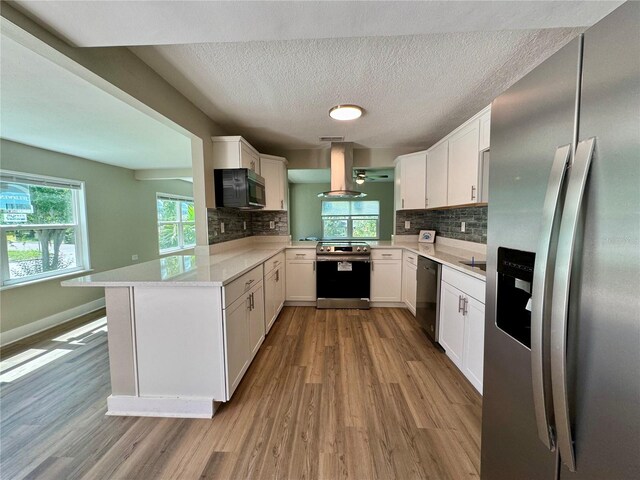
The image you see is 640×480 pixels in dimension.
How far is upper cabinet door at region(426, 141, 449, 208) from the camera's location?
9.30 ft

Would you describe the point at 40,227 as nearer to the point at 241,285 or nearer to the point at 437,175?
the point at 241,285

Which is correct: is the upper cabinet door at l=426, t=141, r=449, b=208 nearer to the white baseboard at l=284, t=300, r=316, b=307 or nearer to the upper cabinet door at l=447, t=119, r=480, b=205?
the upper cabinet door at l=447, t=119, r=480, b=205

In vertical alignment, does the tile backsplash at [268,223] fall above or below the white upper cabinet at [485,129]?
below

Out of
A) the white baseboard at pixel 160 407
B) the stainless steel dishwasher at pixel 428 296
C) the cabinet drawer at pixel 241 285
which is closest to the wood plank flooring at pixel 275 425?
the white baseboard at pixel 160 407

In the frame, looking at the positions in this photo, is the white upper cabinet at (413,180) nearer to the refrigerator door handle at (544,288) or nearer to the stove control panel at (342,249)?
the stove control panel at (342,249)

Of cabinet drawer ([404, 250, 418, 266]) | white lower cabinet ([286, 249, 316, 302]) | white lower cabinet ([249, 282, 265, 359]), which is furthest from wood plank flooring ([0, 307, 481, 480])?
white lower cabinet ([286, 249, 316, 302])

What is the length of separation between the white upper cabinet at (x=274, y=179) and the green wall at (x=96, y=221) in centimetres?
273

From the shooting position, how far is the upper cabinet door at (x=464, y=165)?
7.28 feet

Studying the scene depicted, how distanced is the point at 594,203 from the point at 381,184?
7084mm

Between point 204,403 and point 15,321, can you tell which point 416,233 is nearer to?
point 204,403

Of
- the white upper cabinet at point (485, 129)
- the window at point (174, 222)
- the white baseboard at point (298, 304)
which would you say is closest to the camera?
the white upper cabinet at point (485, 129)

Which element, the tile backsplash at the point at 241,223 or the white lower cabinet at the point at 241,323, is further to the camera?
the tile backsplash at the point at 241,223

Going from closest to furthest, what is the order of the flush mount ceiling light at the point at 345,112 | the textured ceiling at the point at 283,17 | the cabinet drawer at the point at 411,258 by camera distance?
the textured ceiling at the point at 283,17 < the flush mount ceiling light at the point at 345,112 < the cabinet drawer at the point at 411,258

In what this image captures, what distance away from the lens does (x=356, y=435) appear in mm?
1478
